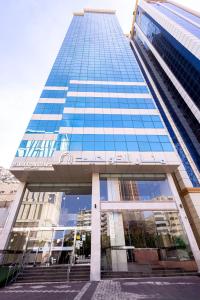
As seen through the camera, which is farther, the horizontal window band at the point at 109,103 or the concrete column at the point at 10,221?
the horizontal window band at the point at 109,103

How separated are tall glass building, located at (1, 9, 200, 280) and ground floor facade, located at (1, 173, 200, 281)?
0.24 feet

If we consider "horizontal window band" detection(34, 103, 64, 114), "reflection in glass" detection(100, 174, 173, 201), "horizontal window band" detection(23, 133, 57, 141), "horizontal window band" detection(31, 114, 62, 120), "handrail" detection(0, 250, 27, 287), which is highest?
"horizontal window band" detection(34, 103, 64, 114)

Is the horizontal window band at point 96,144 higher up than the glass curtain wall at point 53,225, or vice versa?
the horizontal window band at point 96,144

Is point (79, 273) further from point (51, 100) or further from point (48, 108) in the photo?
point (51, 100)

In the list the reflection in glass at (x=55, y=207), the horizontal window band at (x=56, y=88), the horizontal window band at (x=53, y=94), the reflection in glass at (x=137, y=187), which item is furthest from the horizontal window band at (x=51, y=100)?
the reflection in glass at (x=137, y=187)

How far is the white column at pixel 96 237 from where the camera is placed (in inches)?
Answer: 453

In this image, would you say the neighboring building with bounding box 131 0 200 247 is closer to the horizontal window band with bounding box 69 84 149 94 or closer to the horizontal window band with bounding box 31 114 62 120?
the horizontal window band with bounding box 69 84 149 94

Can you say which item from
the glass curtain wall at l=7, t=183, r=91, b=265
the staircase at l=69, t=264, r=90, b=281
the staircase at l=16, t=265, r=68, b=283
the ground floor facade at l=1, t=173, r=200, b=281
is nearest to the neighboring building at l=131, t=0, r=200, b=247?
the ground floor facade at l=1, t=173, r=200, b=281

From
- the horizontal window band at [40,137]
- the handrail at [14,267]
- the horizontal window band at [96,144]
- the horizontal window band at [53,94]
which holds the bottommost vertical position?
the handrail at [14,267]

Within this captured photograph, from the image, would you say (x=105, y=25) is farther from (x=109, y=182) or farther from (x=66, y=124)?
(x=109, y=182)

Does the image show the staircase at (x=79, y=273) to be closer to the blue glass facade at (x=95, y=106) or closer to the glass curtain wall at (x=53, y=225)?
the glass curtain wall at (x=53, y=225)

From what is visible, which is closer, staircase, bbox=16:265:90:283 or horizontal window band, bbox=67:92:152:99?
staircase, bbox=16:265:90:283

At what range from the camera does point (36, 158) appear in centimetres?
1684

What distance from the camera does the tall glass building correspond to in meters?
13.2
